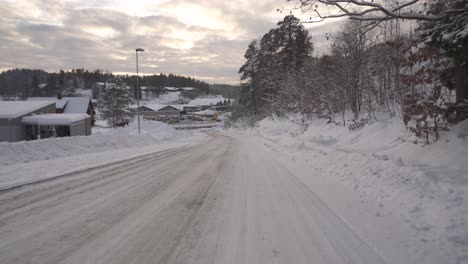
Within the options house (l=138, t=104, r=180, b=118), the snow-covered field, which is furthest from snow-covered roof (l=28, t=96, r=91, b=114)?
the snow-covered field

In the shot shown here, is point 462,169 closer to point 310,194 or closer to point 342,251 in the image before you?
point 310,194

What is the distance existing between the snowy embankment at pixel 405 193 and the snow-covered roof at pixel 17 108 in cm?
2934

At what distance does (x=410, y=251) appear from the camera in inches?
158

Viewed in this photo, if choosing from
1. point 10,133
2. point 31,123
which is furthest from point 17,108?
point 10,133

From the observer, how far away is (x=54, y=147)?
14.2 m

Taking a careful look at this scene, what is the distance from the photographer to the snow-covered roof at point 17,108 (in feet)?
90.5

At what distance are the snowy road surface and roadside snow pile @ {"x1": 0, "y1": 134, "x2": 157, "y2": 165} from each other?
18.1 ft

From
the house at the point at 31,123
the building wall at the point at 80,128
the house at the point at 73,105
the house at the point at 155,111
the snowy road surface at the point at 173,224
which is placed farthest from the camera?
the house at the point at 155,111

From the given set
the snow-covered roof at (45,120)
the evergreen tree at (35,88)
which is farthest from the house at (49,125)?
the evergreen tree at (35,88)

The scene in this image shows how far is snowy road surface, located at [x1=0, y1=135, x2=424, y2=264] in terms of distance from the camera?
155 inches

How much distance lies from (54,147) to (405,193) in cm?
1477

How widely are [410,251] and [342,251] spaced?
Result: 0.92 m

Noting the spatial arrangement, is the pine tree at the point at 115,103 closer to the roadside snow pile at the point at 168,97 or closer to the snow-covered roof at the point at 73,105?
the snow-covered roof at the point at 73,105

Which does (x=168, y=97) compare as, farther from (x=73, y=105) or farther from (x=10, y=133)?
(x=10, y=133)
